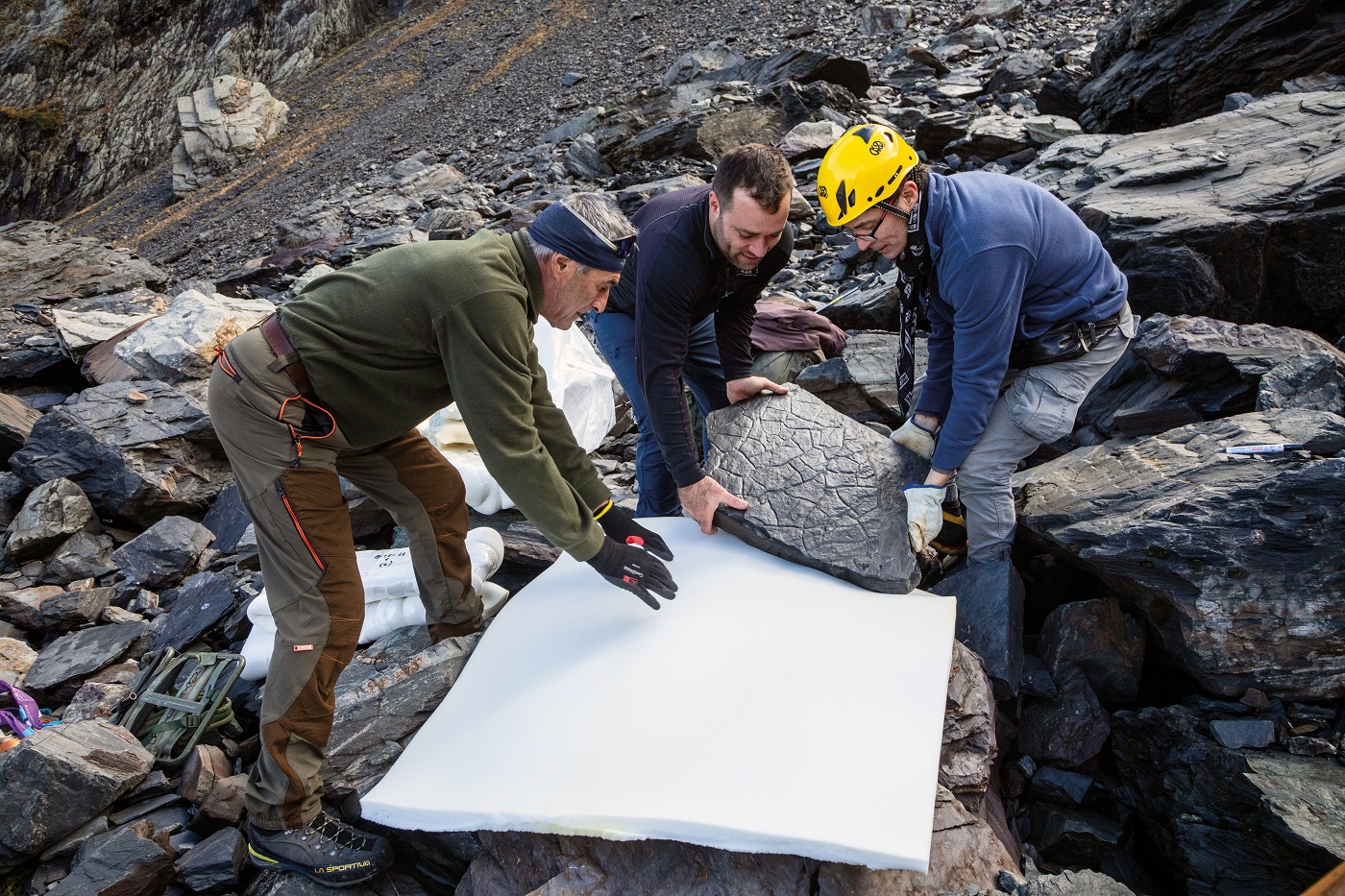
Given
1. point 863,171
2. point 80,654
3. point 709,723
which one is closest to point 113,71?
point 80,654

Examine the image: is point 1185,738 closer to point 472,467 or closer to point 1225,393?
point 1225,393

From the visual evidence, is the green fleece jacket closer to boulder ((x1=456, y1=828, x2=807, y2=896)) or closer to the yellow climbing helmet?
boulder ((x1=456, y1=828, x2=807, y2=896))

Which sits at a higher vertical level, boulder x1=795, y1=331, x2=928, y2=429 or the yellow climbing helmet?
the yellow climbing helmet

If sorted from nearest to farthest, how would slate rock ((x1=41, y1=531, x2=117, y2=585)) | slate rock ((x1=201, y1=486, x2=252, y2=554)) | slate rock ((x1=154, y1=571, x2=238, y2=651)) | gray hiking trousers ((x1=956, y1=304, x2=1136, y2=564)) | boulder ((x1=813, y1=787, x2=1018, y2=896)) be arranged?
boulder ((x1=813, y1=787, x2=1018, y2=896))
gray hiking trousers ((x1=956, y1=304, x2=1136, y2=564))
slate rock ((x1=154, y1=571, x2=238, y2=651))
slate rock ((x1=41, y1=531, x2=117, y2=585))
slate rock ((x1=201, y1=486, x2=252, y2=554))

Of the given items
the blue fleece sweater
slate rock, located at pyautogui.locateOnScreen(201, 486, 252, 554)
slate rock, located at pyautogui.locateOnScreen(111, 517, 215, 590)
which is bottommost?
slate rock, located at pyautogui.locateOnScreen(201, 486, 252, 554)

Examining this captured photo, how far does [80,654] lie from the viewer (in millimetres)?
3836

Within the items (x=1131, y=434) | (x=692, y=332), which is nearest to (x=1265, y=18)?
(x=1131, y=434)

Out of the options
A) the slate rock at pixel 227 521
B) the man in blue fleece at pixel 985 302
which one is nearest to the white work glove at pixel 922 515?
the man in blue fleece at pixel 985 302

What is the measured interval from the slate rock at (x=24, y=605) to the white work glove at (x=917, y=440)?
14.7 ft

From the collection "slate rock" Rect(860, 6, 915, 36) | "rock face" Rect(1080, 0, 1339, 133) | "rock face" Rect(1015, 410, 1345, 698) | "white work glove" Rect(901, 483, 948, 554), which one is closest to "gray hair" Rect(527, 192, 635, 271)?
"white work glove" Rect(901, 483, 948, 554)

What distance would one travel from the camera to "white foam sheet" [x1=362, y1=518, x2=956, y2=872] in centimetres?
194

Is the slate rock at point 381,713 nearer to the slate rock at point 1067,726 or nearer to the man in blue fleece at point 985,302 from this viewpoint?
the man in blue fleece at point 985,302

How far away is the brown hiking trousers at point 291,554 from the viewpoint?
→ 7.72ft

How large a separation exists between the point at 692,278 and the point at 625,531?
0.96 metres
